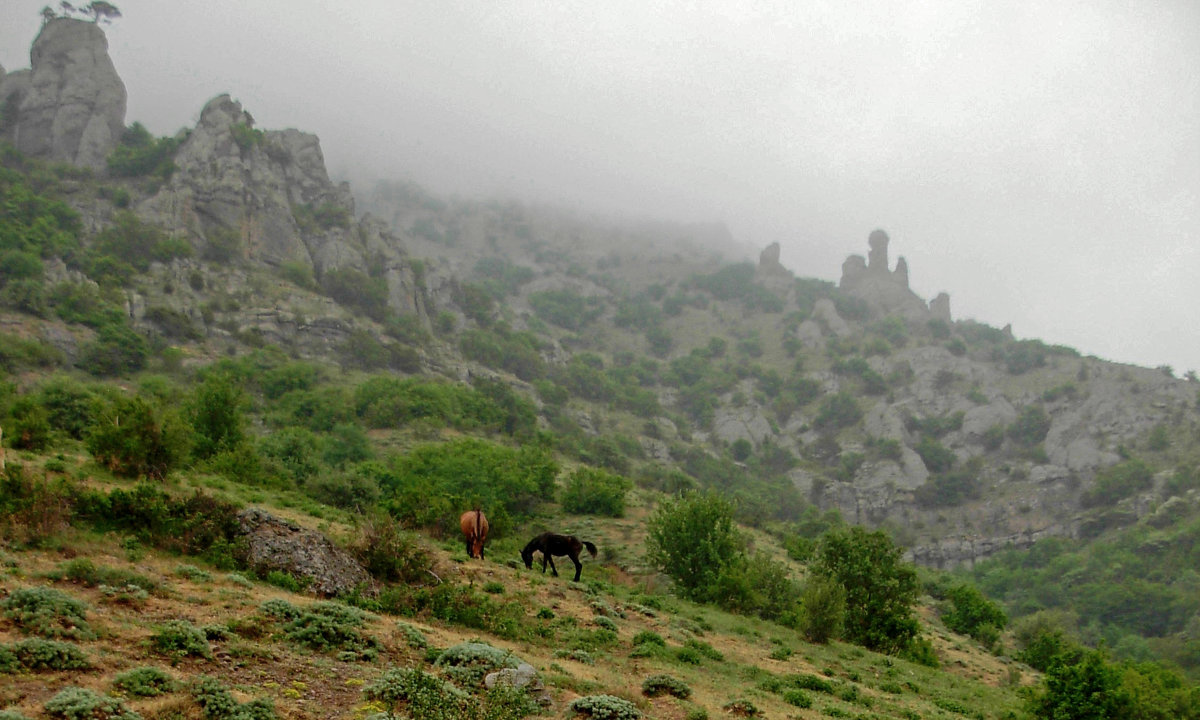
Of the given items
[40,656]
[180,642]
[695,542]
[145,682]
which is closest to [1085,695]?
[695,542]

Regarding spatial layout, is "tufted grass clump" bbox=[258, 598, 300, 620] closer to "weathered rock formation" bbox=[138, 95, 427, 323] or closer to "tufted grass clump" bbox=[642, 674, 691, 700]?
"tufted grass clump" bbox=[642, 674, 691, 700]

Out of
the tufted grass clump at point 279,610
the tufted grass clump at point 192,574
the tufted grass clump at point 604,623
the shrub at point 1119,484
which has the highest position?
the shrub at point 1119,484

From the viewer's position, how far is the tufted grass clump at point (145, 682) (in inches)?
324

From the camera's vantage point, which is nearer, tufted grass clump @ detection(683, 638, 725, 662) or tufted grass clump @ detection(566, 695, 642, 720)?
tufted grass clump @ detection(566, 695, 642, 720)

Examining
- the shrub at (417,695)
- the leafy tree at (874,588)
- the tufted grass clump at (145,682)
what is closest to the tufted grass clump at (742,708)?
the shrub at (417,695)

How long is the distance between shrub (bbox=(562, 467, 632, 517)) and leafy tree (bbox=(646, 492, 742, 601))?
19679mm

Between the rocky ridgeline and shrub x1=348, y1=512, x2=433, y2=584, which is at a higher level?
the rocky ridgeline

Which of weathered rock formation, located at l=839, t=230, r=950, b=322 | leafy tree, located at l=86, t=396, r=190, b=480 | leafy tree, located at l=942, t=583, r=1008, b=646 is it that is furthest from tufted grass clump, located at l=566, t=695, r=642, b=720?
weathered rock formation, located at l=839, t=230, r=950, b=322

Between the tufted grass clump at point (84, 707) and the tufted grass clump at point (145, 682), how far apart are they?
548 millimetres

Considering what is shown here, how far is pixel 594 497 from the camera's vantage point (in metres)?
50.0

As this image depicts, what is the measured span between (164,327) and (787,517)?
74995 millimetres

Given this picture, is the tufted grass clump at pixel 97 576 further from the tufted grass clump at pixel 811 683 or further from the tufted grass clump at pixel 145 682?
the tufted grass clump at pixel 811 683

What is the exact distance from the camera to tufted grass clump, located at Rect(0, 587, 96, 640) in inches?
358

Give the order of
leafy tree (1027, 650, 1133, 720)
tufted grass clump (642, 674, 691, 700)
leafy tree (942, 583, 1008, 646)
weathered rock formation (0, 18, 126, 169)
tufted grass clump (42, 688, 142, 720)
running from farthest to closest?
weathered rock formation (0, 18, 126, 169), leafy tree (942, 583, 1008, 646), leafy tree (1027, 650, 1133, 720), tufted grass clump (642, 674, 691, 700), tufted grass clump (42, 688, 142, 720)
